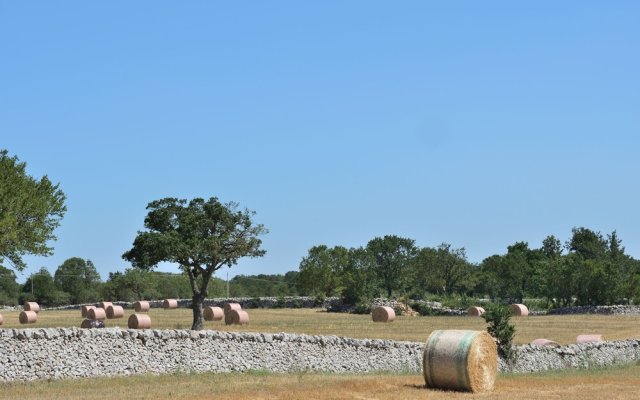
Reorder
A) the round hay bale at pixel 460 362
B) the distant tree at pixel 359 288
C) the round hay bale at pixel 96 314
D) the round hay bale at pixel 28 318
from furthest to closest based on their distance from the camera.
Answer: the distant tree at pixel 359 288
the round hay bale at pixel 96 314
the round hay bale at pixel 28 318
the round hay bale at pixel 460 362

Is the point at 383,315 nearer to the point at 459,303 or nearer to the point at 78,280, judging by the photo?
the point at 459,303

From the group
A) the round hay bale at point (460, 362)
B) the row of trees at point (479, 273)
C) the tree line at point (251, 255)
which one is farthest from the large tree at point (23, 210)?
the row of trees at point (479, 273)

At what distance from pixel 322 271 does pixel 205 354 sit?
74783 millimetres

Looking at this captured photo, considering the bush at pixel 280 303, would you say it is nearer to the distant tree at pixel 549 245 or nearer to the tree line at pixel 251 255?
the tree line at pixel 251 255

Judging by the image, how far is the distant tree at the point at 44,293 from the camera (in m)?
115

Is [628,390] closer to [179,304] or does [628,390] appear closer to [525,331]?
[525,331]

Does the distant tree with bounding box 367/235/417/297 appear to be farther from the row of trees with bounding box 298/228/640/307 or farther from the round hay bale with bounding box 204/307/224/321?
the round hay bale with bounding box 204/307/224/321

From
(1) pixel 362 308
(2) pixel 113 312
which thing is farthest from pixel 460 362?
(1) pixel 362 308

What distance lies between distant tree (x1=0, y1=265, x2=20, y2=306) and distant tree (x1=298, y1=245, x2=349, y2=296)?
3748 cm

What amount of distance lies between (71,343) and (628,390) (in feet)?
54.3

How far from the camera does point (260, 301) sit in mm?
96125

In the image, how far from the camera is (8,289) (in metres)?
122

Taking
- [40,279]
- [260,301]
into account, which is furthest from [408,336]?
[40,279]

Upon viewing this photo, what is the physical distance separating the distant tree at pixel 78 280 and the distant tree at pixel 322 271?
28816mm
